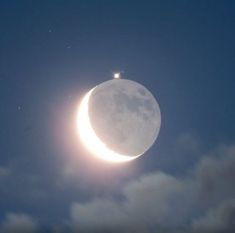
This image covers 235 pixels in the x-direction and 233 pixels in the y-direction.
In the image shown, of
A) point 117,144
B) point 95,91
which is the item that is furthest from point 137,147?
point 95,91

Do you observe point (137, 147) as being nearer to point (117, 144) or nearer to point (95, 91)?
point (117, 144)

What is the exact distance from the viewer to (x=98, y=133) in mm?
85938

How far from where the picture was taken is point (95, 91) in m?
87.1

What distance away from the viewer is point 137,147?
8625cm

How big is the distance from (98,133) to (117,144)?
255 cm

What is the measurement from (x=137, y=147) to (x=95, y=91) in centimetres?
823

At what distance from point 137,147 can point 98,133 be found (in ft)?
15.8

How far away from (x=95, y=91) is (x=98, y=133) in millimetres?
5052

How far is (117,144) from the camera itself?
85750 millimetres

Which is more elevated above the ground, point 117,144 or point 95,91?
point 95,91

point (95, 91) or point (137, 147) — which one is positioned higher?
point (95, 91)
